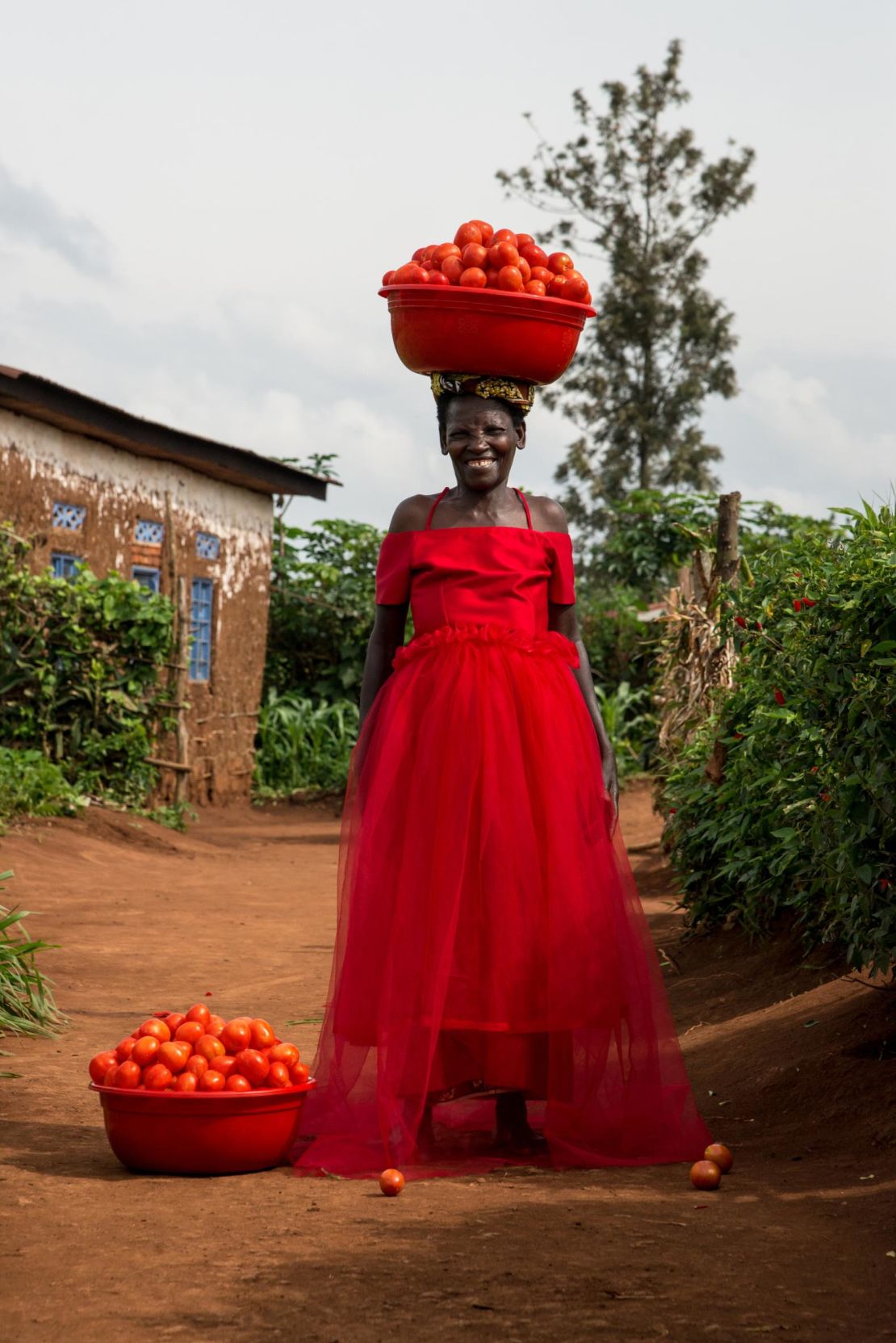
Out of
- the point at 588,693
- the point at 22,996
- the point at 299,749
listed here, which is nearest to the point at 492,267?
Answer: the point at 588,693

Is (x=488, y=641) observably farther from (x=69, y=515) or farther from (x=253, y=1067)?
(x=69, y=515)

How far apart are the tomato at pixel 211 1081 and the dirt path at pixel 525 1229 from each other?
0.74 feet

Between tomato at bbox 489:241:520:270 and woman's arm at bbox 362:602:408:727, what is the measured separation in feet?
3.12

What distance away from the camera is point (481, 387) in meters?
3.97

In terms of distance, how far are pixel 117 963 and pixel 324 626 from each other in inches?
487

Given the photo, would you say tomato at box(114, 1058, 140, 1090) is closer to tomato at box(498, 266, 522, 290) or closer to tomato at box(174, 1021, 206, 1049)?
tomato at box(174, 1021, 206, 1049)

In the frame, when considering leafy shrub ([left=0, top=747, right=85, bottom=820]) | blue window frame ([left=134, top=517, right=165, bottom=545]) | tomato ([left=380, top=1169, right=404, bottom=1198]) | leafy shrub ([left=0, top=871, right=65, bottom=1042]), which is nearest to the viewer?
tomato ([left=380, top=1169, right=404, bottom=1198])

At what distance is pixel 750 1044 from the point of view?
4.85 metres

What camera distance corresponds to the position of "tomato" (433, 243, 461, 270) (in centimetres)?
393

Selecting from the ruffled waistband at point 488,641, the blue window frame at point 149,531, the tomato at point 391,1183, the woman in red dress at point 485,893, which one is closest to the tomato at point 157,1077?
the woman in red dress at point 485,893

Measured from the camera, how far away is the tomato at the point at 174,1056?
3602mm

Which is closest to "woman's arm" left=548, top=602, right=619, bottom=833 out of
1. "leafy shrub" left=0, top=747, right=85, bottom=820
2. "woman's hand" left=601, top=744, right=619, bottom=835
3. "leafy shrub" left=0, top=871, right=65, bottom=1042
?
"woman's hand" left=601, top=744, right=619, bottom=835

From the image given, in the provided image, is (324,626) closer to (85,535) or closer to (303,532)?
(303,532)

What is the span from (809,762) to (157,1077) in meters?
2.17
